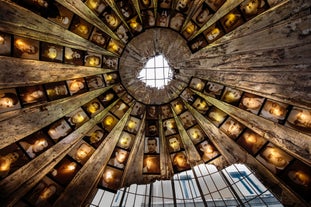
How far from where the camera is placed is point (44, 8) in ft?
28.3

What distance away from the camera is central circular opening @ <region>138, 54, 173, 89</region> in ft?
40.9

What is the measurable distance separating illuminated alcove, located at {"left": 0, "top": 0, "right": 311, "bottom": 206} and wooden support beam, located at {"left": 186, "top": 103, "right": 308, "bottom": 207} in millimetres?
46

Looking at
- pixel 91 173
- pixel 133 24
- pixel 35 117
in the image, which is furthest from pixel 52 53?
pixel 91 173

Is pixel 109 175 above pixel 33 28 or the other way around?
the other way around

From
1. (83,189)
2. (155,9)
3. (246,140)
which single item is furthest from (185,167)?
(155,9)

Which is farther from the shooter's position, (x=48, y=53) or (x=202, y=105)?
(x=202, y=105)

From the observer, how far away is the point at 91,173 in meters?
10.5

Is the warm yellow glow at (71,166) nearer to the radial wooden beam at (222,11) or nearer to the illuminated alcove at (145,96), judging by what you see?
the illuminated alcove at (145,96)

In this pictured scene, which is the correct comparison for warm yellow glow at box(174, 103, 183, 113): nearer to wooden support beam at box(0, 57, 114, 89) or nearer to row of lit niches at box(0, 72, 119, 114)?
row of lit niches at box(0, 72, 119, 114)

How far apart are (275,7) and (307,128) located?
4.86 m

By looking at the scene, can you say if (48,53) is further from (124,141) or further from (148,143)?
(148,143)

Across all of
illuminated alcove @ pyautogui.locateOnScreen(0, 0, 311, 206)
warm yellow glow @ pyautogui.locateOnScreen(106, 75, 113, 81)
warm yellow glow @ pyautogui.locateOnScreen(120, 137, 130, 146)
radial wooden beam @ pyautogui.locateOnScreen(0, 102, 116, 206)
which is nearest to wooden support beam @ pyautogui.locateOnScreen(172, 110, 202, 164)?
illuminated alcove @ pyautogui.locateOnScreen(0, 0, 311, 206)

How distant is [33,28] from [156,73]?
666 cm

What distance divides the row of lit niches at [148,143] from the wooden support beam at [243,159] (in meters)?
0.22
